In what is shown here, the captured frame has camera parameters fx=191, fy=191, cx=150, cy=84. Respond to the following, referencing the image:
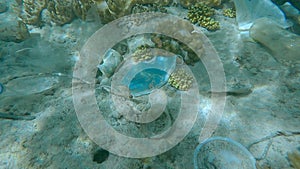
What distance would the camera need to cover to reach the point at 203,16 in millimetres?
5000

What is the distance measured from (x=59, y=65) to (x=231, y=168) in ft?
13.3

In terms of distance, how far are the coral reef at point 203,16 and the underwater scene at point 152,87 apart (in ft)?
0.09

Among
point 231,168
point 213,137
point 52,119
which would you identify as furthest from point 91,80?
point 231,168

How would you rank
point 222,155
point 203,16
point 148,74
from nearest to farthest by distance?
point 222,155
point 148,74
point 203,16

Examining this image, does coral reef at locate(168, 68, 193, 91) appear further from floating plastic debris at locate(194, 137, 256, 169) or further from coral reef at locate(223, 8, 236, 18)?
coral reef at locate(223, 8, 236, 18)

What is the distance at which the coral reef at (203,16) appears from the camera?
489 cm

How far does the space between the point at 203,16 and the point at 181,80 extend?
2.16 metres

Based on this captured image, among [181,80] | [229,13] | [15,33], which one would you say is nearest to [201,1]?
[229,13]

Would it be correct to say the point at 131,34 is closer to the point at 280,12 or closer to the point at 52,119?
the point at 52,119

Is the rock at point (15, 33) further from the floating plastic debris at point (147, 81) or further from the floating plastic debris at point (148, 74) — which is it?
the floating plastic debris at point (147, 81)

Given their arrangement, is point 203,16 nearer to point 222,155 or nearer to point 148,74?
point 148,74

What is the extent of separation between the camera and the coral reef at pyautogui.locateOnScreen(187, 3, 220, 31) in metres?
4.89

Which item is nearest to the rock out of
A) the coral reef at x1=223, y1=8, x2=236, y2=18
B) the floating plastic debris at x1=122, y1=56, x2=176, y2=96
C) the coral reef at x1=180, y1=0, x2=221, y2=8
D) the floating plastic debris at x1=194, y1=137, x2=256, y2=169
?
the floating plastic debris at x1=122, y1=56, x2=176, y2=96

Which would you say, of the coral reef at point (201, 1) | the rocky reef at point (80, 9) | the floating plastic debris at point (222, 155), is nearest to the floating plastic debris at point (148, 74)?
the floating plastic debris at point (222, 155)
